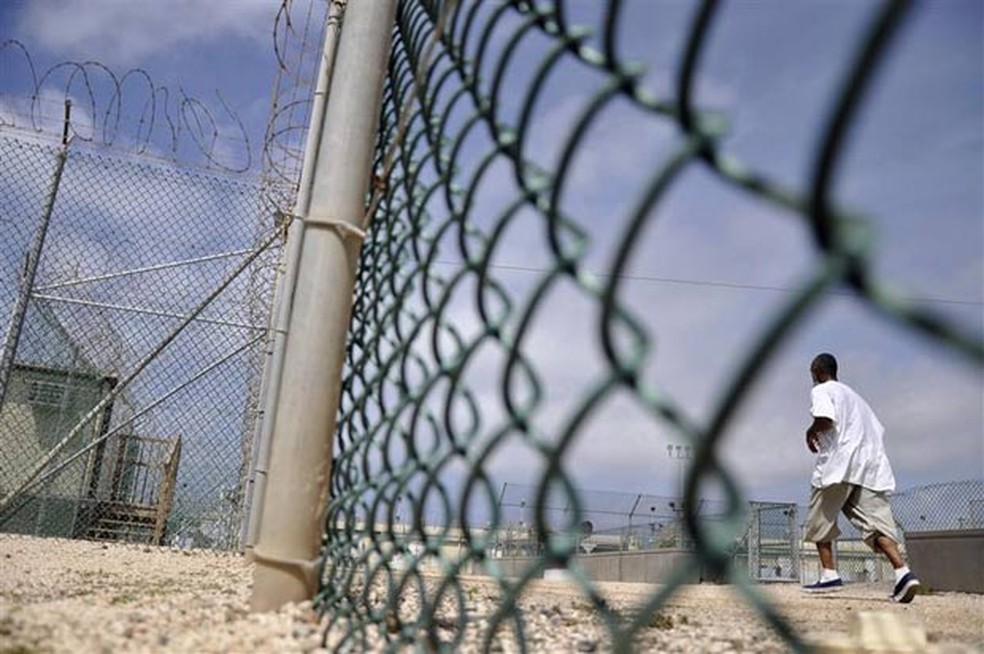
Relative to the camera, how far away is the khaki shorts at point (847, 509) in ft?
16.5

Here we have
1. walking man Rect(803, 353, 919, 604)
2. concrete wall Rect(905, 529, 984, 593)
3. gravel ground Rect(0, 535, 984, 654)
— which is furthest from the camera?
concrete wall Rect(905, 529, 984, 593)

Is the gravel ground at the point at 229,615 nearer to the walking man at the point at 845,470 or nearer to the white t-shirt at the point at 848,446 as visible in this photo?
the walking man at the point at 845,470

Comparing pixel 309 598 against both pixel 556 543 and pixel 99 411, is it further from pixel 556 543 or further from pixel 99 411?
pixel 99 411

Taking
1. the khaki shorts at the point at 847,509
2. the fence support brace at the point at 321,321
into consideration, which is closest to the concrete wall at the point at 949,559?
the khaki shorts at the point at 847,509

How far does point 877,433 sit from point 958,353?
5.18m

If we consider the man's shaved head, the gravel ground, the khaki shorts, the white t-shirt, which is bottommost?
the gravel ground

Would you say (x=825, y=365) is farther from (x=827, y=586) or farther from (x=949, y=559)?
(x=949, y=559)

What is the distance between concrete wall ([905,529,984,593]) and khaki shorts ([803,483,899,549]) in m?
3.21

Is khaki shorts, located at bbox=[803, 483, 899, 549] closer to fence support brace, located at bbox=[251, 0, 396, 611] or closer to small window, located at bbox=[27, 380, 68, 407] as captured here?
fence support brace, located at bbox=[251, 0, 396, 611]

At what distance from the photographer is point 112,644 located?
5.24 feet

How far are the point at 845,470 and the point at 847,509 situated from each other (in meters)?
0.28

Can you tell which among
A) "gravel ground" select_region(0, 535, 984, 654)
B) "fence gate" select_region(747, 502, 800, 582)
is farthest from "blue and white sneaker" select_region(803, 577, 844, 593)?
"fence gate" select_region(747, 502, 800, 582)

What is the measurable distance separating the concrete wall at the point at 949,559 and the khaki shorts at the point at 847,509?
10.5 ft

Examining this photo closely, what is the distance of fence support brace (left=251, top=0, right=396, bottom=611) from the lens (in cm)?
187
